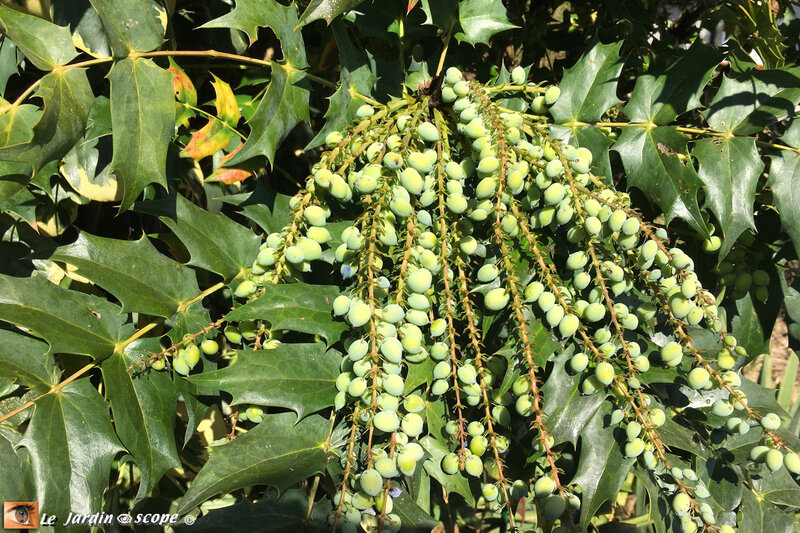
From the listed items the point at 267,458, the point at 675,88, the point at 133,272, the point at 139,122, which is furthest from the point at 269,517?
the point at 675,88

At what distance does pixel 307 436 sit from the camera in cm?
99

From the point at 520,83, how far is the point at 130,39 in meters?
0.75

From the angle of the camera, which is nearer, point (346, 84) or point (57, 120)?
point (57, 120)

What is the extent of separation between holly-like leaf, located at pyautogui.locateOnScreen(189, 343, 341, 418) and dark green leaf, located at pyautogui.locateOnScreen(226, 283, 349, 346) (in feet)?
0.16

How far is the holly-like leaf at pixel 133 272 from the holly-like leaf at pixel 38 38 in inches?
12.1

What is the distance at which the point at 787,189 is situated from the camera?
1.14 metres

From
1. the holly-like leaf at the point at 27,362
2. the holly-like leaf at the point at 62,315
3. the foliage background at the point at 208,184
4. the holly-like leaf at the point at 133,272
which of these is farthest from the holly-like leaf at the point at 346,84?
the holly-like leaf at the point at 27,362

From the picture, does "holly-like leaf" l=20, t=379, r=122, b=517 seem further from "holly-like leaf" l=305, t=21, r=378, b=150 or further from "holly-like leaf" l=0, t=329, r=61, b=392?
"holly-like leaf" l=305, t=21, r=378, b=150

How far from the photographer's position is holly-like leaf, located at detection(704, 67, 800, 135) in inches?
43.7

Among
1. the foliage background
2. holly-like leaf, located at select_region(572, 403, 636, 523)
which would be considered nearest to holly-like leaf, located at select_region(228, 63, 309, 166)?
the foliage background

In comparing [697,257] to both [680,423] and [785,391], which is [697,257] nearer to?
[680,423]

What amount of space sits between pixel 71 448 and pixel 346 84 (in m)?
0.87

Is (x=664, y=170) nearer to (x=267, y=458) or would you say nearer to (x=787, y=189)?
(x=787, y=189)

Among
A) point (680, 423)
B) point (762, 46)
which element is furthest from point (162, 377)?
point (762, 46)
